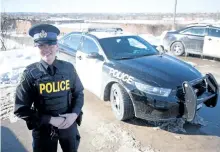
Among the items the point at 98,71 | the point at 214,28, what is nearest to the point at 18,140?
the point at 98,71

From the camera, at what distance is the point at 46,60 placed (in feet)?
7.07

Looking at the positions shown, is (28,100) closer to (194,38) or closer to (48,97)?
(48,97)

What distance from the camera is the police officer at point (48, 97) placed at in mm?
2094

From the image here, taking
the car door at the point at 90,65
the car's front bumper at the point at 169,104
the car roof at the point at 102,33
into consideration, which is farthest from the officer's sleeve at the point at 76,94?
the car roof at the point at 102,33

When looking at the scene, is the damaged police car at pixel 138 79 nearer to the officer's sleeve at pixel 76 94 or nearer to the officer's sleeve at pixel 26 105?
the officer's sleeve at pixel 76 94

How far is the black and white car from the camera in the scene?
9781 millimetres

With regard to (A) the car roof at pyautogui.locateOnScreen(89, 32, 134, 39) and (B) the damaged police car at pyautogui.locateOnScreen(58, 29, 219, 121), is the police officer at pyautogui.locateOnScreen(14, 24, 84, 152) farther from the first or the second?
(A) the car roof at pyautogui.locateOnScreen(89, 32, 134, 39)

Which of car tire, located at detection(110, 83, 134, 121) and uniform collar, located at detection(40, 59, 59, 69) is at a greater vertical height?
uniform collar, located at detection(40, 59, 59, 69)

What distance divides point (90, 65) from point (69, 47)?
121 cm

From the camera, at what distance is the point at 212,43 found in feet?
32.0

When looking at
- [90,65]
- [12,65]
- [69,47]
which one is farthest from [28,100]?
[12,65]

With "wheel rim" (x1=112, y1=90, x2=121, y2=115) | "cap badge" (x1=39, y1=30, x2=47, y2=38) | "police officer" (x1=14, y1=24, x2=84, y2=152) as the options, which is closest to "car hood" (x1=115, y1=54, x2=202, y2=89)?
"wheel rim" (x1=112, y1=90, x2=121, y2=115)

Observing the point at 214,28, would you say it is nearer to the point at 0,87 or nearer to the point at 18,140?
the point at 0,87

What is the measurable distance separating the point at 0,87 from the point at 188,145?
4.62 m
